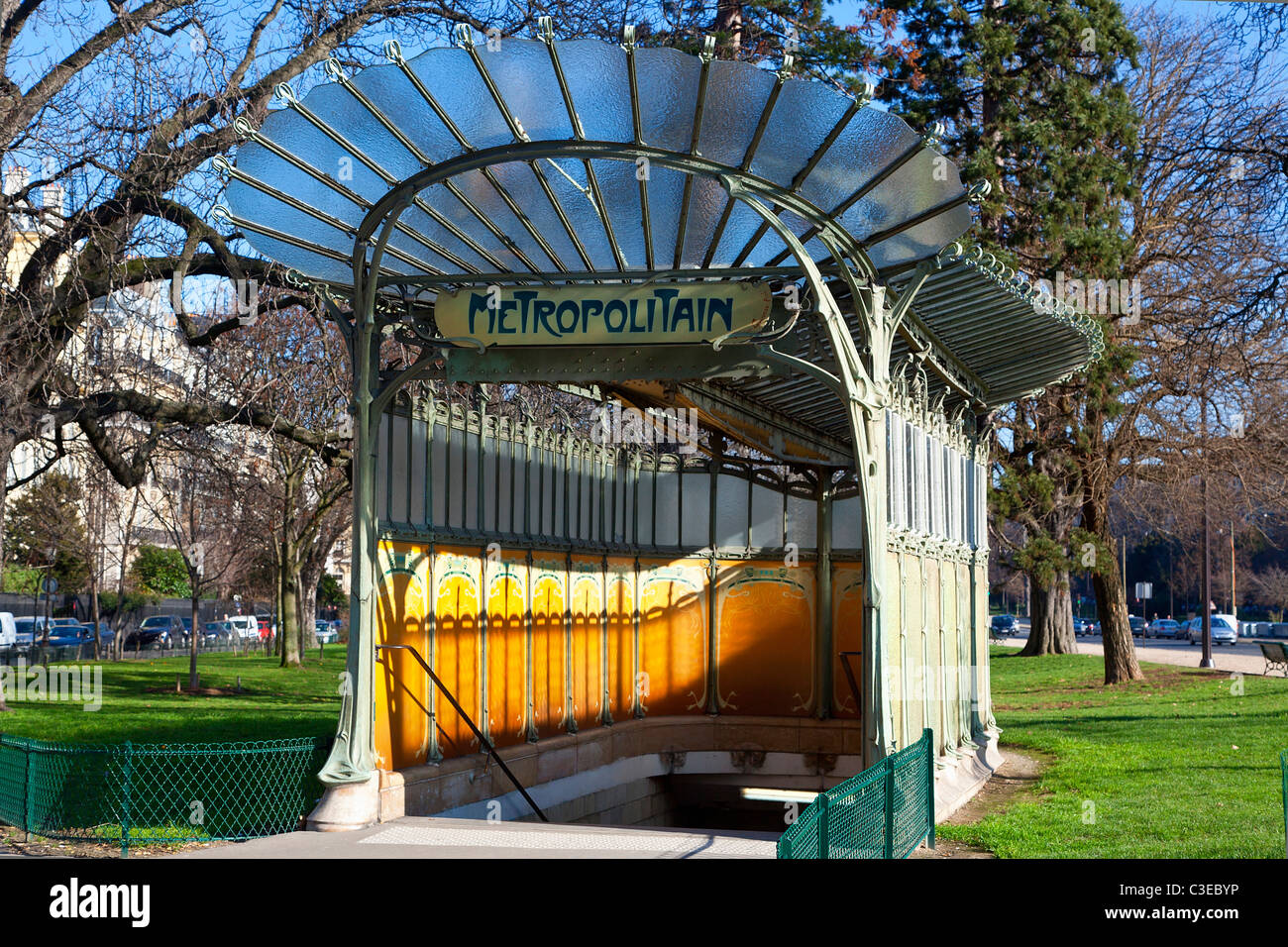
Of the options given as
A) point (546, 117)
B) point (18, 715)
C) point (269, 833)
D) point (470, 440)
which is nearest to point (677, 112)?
point (546, 117)

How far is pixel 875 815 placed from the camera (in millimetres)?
8625

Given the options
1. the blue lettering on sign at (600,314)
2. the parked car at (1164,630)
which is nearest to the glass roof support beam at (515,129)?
the blue lettering on sign at (600,314)

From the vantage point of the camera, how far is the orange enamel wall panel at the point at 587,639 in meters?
15.3

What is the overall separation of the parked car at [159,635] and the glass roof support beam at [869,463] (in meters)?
41.2

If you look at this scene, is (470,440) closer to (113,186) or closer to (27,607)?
(113,186)

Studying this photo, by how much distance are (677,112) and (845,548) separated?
29.6 feet

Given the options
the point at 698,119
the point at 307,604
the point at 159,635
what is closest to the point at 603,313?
the point at 698,119

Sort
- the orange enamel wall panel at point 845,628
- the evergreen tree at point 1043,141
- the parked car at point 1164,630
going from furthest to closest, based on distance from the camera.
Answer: the parked car at point 1164,630, the evergreen tree at point 1043,141, the orange enamel wall panel at point 845,628

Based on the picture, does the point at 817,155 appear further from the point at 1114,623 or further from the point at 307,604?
the point at 307,604

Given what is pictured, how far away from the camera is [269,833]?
10953 mm

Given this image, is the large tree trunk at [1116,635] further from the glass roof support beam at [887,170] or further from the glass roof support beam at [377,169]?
the glass roof support beam at [377,169]

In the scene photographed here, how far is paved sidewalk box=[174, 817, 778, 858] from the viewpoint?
370 inches

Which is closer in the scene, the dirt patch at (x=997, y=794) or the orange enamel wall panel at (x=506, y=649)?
the dirt patch at (x=997, y=794)
